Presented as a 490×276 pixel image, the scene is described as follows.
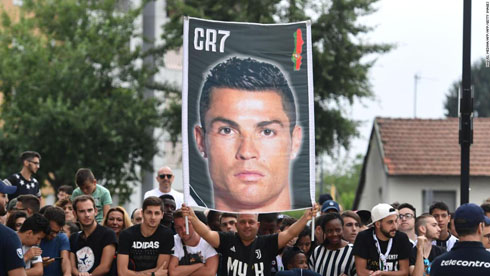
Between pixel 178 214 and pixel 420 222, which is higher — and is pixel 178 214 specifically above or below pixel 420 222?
above

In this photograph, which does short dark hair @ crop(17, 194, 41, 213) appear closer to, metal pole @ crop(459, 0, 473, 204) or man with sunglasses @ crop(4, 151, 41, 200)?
man with sunglasses @ crop(4, 151, 41, 200)

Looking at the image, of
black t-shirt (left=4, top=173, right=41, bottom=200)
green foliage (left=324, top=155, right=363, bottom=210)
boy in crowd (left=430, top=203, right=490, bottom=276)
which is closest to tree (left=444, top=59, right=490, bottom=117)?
green foliage (left=324, top=155, right=363, bottom=210)

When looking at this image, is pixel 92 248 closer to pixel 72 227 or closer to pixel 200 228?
pixel 72 227

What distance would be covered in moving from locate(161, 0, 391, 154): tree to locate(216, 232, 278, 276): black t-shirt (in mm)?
24446

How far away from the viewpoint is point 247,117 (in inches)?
503

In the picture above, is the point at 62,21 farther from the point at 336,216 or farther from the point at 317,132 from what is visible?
the point at 336,216

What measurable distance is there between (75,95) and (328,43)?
808 centimetres

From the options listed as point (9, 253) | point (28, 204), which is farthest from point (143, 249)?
point (9, 253)

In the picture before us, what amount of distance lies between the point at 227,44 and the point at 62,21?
86.0 ft

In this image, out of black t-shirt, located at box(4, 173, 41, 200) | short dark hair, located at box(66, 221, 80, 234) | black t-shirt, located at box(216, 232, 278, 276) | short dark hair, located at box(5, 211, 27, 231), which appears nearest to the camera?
black t-shirt, located at box(216, 232, 278, 276)

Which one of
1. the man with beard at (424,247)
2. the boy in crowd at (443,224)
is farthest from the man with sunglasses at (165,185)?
the boy in crowd at (443,224)

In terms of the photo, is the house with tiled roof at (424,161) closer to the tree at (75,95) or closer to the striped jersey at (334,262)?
the tree at (75,95)

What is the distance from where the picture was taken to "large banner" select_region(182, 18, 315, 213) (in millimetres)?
12617

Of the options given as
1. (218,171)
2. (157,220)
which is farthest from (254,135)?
(157,220)
